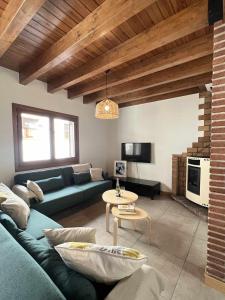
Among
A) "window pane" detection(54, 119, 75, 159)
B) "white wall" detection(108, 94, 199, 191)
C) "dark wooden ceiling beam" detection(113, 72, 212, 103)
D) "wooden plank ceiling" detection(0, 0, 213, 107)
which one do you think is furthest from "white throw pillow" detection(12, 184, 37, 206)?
"dark wooden ceiling beam" detection(113, 72, 212, 103)

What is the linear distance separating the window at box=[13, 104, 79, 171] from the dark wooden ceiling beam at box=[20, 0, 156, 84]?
4.33ft

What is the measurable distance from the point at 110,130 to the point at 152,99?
68.5 inches

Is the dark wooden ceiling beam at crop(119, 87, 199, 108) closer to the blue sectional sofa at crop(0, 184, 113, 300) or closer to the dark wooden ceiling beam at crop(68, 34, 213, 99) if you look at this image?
the dark wooden ceiling beam at crop(68, 34, 213, 99)

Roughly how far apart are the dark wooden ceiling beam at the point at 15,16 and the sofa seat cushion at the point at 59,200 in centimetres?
235

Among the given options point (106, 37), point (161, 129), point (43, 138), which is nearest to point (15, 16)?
point (106, 37)

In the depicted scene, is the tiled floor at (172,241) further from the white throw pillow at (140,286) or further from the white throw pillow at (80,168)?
the white throw pillow at (80,168)

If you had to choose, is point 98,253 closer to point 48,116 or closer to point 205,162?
point 205,162

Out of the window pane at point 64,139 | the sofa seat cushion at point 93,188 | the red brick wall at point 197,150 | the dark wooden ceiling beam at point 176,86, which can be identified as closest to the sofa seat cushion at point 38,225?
the sofa seat cushion at point 93,188

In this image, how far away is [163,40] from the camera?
1.96 m

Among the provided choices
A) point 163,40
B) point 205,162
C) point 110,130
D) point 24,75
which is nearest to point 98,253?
point 163,40

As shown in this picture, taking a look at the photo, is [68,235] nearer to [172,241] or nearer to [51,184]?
[172,241]

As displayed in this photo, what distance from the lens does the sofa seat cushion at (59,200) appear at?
278 centimetres

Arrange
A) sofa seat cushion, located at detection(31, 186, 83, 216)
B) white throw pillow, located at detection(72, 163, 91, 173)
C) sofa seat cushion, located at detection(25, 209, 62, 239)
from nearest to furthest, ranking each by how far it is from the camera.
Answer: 1. sofa seat cushion, located at detection(25, 209, 62, 239)
2. sofa seat cushion, located at detection(31, 186, 83, 216)
3. white throw pillow, located at detection(72, 163, 91, 173)

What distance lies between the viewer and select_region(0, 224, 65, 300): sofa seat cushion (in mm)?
735
